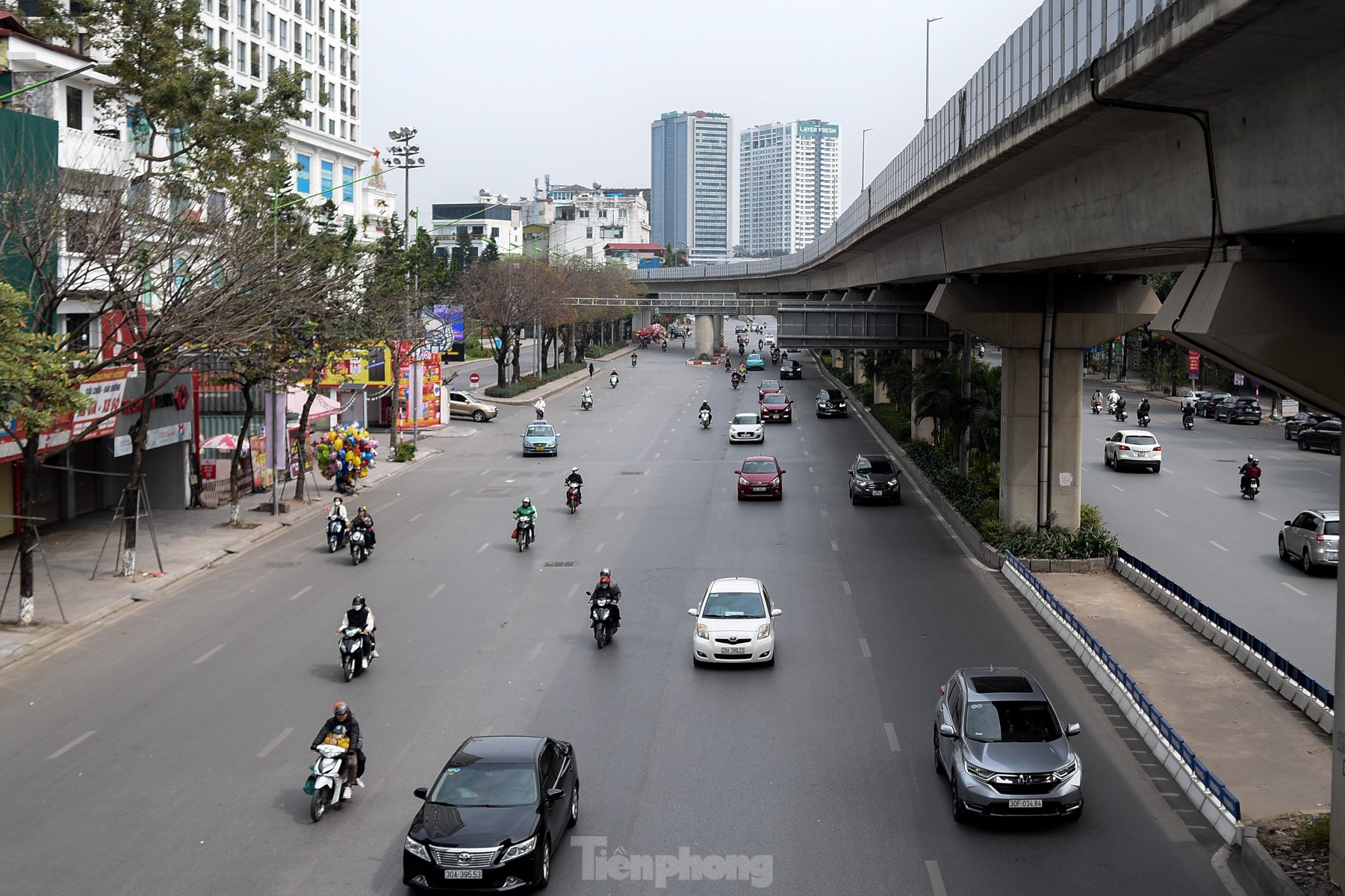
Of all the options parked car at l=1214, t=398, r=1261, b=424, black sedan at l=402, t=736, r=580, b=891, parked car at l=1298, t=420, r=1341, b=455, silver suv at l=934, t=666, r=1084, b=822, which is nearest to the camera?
black sedan at l=402, t=736, r=580, b=891

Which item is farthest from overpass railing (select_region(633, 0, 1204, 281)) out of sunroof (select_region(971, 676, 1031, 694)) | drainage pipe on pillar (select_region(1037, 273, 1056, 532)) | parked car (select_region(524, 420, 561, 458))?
parked car (select_region(524, 420, 561, 458))

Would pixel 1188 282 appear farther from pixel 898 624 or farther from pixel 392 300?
pixel 392 300

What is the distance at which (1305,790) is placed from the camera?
14.8 meters

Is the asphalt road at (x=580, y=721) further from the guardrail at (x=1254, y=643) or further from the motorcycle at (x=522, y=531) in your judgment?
the guardrail at (x=1254, y=643)

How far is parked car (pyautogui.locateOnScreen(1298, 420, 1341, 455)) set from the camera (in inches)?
2057

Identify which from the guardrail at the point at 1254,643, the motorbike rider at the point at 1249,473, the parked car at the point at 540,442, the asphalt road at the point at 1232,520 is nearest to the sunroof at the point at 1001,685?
the guardrail at the point at 1254,643

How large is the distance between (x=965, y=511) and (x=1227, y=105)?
72.4 feet

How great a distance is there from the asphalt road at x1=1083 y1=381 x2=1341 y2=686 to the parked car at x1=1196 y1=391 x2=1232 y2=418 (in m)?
4.52

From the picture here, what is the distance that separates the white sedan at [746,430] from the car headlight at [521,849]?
149 feet

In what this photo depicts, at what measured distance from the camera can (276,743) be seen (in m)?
17.0

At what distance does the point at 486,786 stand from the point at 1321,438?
4912 centimetres

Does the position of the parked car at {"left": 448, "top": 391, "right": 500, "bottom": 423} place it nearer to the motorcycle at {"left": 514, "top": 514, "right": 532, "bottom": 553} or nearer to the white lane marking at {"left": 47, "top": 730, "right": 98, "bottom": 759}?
the motorcycle at {"left": 514, "top": 514, "right": 532, "bottom": 553}

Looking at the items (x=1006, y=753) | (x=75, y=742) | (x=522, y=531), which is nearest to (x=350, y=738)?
(x=75, y=742)

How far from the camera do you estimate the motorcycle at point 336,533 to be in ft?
103
